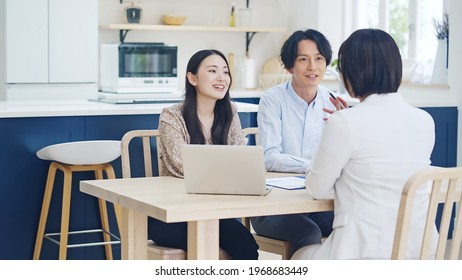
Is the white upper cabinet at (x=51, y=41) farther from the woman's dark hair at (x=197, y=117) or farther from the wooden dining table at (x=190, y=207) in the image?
the wooden dining table at (x=190, y=207)

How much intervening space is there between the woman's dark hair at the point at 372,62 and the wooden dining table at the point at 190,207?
0.38 m

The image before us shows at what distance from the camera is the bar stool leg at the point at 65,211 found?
395 centimetres

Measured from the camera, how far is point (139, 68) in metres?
6.34

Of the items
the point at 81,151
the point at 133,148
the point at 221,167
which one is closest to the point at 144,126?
the point at 133,148

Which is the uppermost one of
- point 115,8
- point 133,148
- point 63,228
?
point 115,8

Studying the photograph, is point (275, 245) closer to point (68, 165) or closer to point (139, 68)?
point (68, 165)

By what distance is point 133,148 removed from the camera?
4262 mm

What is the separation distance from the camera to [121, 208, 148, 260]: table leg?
268 centimetres

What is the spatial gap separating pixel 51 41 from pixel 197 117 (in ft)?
10.9

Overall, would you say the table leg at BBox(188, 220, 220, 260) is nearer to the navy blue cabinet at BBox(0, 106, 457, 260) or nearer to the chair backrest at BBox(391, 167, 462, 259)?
the chair backrest at BBox(391, 167, 462, 259)

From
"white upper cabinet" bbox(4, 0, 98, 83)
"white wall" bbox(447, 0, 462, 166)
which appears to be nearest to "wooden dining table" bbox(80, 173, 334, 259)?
"white wall" bbox(447, 0, 462, 166)

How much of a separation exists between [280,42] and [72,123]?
3.49 meters

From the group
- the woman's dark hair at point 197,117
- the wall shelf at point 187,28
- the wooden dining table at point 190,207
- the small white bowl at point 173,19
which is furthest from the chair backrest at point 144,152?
the small white bowl at point 173,19

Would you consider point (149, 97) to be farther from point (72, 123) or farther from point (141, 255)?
point (141, 255)
